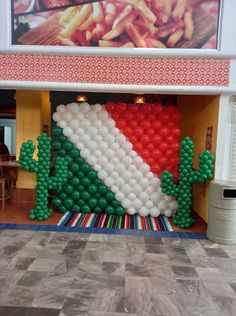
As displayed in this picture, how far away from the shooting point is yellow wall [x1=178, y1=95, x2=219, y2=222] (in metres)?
4.79

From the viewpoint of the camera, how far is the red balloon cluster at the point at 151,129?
5.21 meters

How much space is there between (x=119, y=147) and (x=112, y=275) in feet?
8.50

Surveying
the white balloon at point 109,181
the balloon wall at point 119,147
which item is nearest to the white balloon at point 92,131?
the balloon wall at point 119,147

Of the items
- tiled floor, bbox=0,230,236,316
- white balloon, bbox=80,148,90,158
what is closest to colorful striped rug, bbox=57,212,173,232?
tiled floor, bbox=0,230,236,316

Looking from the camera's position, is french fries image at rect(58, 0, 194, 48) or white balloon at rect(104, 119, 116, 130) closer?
french fries image at rect(58, 0, 194, 48)

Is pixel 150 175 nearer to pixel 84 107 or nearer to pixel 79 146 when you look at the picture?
pixel 79 146

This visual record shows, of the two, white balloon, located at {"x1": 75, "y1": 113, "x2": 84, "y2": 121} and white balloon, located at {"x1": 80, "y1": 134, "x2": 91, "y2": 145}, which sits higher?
white balloon, located at {"x1": 75, "y1": 113, "x2": 84, "y2": 121}

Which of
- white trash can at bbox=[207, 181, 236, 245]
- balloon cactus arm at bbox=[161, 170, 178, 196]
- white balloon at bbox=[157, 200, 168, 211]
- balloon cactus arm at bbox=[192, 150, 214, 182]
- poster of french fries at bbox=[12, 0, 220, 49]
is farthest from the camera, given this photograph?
white balloon at bbox=[157, 200, 168, 211]

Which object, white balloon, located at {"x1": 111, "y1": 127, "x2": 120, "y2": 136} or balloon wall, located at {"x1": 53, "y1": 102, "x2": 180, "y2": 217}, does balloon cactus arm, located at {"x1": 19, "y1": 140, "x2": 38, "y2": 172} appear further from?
white balloon, located at {"x1": 111, "y1": 127, "x2": 120, "y2": 136}

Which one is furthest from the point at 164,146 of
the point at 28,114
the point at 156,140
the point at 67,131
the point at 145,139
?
the point at 28,114

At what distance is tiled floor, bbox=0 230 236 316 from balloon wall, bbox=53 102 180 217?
1.14 m

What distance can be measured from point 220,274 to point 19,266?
2.43 metres

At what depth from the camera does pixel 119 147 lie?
207 inches

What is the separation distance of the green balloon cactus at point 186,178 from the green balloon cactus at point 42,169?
1.88 metres
